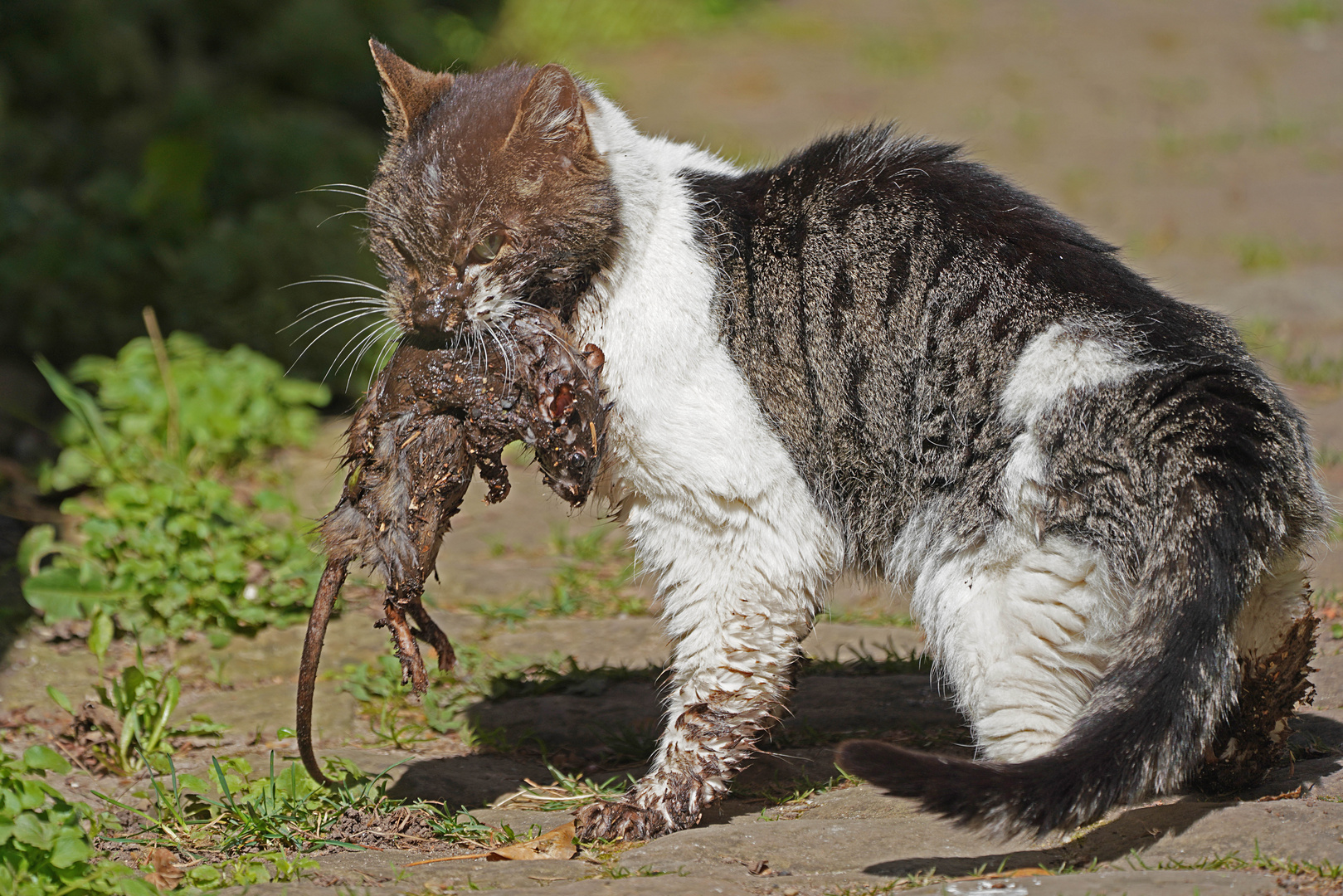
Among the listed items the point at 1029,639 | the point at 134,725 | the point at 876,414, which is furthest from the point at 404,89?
the point at 1029,639

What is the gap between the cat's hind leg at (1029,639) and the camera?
2.75 meters

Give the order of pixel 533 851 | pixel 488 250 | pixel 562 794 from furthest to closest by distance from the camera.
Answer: pixel 562 794
pixel 488 250
pixel 533 851

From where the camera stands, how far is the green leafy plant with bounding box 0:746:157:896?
250 centimetres

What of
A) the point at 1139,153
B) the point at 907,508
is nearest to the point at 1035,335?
the point at 907,508

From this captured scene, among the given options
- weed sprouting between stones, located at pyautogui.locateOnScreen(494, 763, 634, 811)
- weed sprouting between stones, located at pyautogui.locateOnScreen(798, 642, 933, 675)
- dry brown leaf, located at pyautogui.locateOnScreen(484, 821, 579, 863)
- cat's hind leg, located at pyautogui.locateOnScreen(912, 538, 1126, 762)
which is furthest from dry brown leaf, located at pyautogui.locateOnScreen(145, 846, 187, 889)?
weed sprouting between stones, located at pyautogui.locateOnScreen(798, 642, 933, 675)

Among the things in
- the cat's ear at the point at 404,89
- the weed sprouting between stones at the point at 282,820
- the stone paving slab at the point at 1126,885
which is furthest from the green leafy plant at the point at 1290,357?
the weed sprouting between stones at the point at 282,820

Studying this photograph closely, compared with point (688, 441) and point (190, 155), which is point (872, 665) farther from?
point (190, 155)

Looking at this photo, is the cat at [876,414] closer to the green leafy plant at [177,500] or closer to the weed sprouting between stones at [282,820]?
the weed sprouting between stones at [282,820]

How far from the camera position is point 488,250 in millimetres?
3029

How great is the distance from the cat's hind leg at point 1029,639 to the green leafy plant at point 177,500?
251 centimetres

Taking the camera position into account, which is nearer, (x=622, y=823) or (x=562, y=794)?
(x=622, y=823)

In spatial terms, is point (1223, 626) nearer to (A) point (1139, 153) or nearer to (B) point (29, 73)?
(A) point (1139, 153)

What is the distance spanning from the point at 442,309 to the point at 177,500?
6.58ft

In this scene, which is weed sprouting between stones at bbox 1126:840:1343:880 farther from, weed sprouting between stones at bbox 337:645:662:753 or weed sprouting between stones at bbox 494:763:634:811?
weed sprouting between stones at bbox 337:645:662:753
